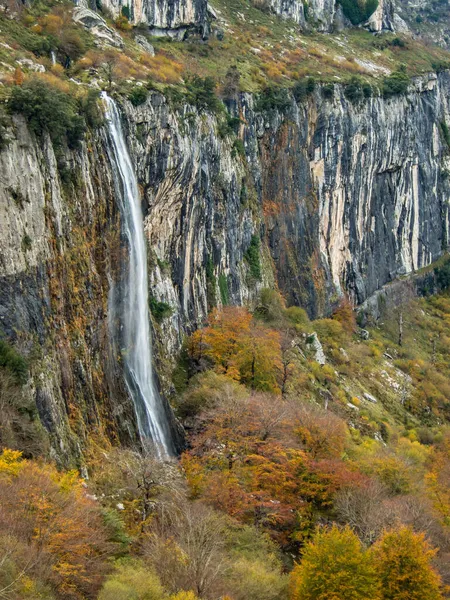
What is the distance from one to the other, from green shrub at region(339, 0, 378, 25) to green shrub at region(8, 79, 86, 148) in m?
69.4

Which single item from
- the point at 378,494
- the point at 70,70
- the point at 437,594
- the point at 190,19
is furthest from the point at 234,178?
the point at 437,594

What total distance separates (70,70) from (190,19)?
27.8 m

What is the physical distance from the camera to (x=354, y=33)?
86.6 meters

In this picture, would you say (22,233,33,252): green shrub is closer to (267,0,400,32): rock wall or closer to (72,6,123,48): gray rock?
(72,6,123,48): gray rock

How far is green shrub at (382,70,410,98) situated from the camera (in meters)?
69.3

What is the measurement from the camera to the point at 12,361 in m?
21.3

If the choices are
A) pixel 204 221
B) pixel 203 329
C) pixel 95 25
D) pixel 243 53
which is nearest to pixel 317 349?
pixel 203 329

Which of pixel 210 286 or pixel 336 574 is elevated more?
pixel 210 286

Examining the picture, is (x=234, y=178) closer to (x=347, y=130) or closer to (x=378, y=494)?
(x=347, y=130)

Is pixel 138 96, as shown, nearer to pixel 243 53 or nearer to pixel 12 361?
pixel 12 361

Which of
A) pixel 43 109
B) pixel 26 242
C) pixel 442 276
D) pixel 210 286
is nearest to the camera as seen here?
pixel 26 242

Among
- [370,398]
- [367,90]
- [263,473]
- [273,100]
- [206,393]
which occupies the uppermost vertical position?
[367,90]

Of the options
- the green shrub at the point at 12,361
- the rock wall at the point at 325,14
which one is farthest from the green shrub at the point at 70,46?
the rock wall at the point at 325,14

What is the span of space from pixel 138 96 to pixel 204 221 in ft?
33.4
